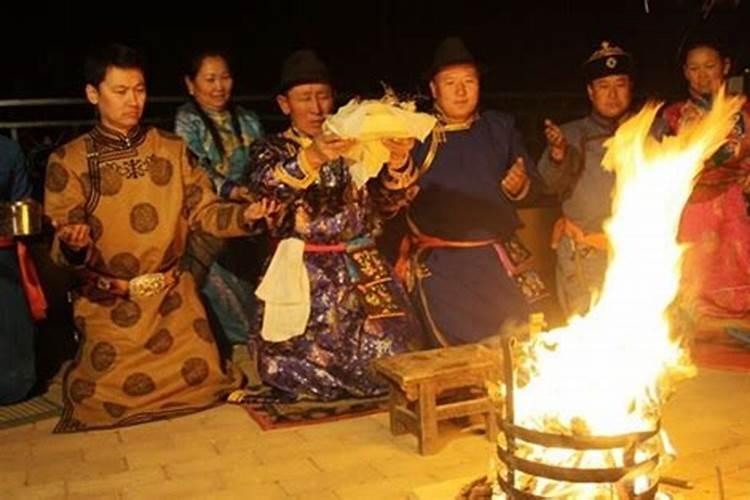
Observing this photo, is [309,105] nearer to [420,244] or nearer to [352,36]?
[420,244]

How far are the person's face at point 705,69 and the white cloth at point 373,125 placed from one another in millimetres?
2951

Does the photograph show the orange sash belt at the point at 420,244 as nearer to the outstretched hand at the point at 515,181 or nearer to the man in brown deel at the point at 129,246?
the outstretched hand at the point at 515,181

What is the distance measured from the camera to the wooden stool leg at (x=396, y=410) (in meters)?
5.29

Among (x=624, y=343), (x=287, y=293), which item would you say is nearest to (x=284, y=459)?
(x=287, y=293)

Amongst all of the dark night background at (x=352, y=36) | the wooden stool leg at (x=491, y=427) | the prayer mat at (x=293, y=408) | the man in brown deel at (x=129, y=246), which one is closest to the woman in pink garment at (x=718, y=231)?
the wooden stool leg at (x=491, y=427)

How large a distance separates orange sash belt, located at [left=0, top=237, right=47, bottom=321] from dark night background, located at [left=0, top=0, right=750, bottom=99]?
26.7 ft

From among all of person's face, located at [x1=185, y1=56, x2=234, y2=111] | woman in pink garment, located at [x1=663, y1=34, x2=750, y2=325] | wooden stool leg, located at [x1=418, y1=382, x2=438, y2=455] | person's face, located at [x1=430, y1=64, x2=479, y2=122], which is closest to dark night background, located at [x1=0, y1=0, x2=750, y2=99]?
woman in pink garment, located at [x1=663, y1=34, x2=750, y2=325]

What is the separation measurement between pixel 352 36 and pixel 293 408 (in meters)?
11.3

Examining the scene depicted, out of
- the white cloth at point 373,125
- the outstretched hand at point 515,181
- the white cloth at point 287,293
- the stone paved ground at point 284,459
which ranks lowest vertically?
the stone paved ground at point 284,459

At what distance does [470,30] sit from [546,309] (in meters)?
11.2

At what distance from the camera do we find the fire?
11.7 ft

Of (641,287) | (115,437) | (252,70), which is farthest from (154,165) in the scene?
(252,70)

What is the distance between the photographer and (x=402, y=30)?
1633 centimetres

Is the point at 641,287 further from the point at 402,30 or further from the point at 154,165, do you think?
the point at 402,30
